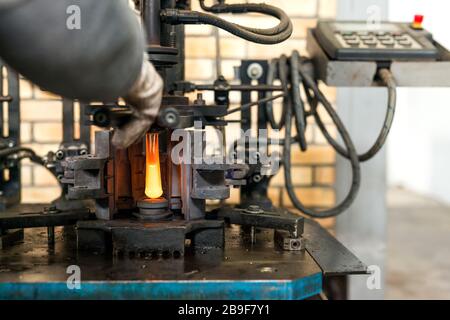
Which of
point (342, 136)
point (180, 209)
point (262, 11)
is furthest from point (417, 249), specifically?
point (180, 209)

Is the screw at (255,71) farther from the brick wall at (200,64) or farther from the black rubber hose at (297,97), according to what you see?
the brick wall at (200,64)

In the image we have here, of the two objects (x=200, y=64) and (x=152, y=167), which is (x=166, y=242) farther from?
(x=200, y=64)

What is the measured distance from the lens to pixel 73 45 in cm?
89

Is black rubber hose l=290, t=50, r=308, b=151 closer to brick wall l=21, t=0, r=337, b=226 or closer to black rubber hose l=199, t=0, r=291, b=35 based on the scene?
black rubber hose l=199, t=0, r=291, b=35

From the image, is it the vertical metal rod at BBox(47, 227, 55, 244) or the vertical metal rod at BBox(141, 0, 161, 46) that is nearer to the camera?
the vertical metal rod at BBox(141, 0, 161, 46)

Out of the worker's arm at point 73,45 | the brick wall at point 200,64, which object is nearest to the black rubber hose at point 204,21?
the worker's arm at point 73,45

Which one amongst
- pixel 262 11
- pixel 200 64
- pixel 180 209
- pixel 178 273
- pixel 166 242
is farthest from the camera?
pixel 200 64

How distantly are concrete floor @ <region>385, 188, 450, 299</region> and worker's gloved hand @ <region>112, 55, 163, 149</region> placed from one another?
2299 millimetres

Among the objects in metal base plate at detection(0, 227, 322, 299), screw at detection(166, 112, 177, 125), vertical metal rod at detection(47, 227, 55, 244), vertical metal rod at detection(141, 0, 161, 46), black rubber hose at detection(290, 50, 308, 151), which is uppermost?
vertical metal rod at detection(141, 0, 161, 46)

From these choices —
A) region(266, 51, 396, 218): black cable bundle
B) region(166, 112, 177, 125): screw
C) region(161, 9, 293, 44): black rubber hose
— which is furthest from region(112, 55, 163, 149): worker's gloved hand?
region(266, 51, 396, 218): black cable bundle

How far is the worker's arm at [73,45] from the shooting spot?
87cm

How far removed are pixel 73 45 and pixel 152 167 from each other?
514 mm

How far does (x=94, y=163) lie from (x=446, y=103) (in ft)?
16.2

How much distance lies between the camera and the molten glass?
53.8 inches
